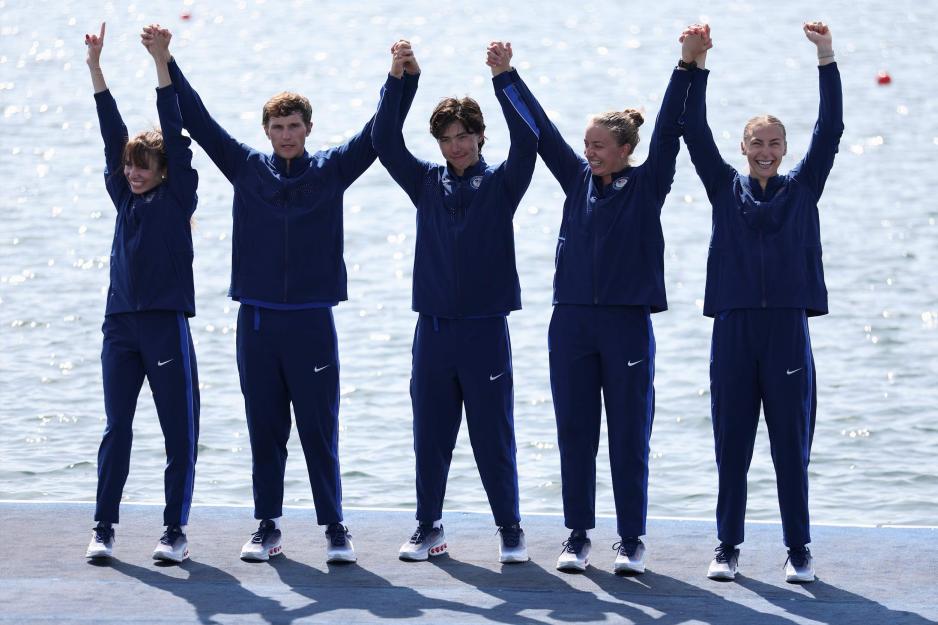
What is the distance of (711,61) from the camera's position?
25188 millimetres

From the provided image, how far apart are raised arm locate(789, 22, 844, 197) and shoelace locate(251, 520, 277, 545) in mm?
2158

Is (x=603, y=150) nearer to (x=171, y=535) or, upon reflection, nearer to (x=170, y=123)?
(x=170, y=123)

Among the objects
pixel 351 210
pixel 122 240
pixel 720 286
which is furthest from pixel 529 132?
pixel 351 210

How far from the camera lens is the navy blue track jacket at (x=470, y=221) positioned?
20.4 ft

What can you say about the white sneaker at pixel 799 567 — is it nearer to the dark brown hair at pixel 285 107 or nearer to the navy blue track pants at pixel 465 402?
the navy blue track pants at pixel 465 402

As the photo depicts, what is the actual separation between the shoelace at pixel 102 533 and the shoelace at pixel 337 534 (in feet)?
2.45

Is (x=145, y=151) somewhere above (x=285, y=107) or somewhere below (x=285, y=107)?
below

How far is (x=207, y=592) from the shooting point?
584cm

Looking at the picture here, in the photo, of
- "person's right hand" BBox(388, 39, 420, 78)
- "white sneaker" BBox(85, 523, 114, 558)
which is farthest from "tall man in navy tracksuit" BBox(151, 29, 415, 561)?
"white sneaker" BBox(85, 523, 114, 558)

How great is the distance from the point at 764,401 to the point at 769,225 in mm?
584

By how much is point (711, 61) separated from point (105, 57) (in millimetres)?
8534

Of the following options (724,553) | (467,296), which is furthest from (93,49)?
(724,553)

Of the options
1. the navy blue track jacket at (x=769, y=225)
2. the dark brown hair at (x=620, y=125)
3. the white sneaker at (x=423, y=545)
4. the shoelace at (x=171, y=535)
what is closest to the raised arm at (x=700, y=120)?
the navy blue track jacket at (x=769, y=225)

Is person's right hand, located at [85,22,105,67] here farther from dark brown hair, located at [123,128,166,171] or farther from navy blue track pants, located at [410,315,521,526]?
navy blue track pants, located at [410,315,521,526]
